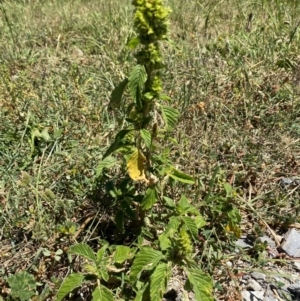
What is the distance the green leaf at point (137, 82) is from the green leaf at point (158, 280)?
0.64 metres

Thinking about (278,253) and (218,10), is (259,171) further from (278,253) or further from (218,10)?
(218,10)

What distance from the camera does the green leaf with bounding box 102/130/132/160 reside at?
6.10 feet

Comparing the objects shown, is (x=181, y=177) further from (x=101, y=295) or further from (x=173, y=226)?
(x=101, y=295)

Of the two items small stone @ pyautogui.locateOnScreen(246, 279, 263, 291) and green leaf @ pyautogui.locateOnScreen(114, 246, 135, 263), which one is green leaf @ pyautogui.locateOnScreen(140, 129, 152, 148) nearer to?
green leaf @ pyautogui.locateOnScreen(114, 246, 135, 263)

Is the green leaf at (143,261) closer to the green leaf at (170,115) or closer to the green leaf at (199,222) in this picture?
the green leaf at (199,222)

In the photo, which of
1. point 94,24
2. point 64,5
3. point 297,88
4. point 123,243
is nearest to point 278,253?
point 123,243

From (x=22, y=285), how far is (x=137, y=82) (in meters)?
0.97

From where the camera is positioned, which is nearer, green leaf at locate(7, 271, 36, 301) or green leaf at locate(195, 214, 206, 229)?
green leaf at locate(7, 271, 36, 301)

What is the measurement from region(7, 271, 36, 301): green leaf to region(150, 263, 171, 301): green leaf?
547 mm

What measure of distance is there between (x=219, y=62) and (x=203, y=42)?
42 cm

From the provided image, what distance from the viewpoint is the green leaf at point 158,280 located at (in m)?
1.67

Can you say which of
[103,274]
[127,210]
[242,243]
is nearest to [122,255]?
[103,274]

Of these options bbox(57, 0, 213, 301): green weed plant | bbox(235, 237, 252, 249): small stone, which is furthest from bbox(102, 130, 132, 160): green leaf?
bbox(235, 237, 252, 249): small stone

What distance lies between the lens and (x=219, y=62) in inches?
126
